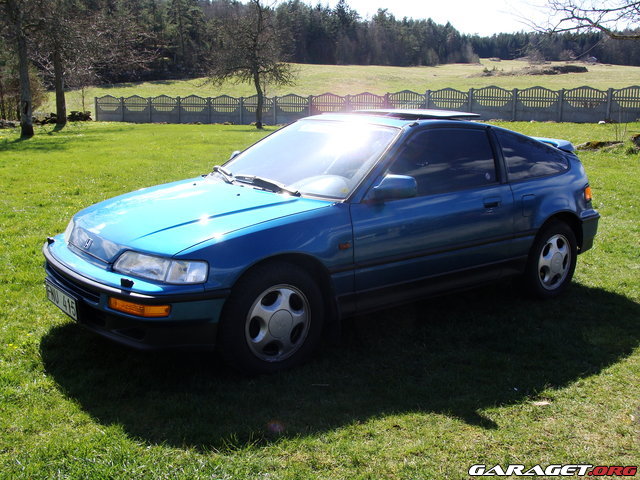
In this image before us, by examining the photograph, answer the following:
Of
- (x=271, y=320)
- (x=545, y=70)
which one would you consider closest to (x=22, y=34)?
(x=271, y=320)

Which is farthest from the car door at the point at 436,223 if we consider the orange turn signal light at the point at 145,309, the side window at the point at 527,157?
the orange turn signal light at the point at 145,309

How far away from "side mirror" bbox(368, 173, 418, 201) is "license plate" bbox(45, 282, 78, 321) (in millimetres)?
2068

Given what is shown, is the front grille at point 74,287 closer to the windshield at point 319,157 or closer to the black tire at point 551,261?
the windshield at point 319,157

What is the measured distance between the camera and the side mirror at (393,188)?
437 centimetres

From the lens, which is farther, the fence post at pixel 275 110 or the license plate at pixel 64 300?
the fence post at pixel 275 110

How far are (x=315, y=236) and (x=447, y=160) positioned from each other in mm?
1497

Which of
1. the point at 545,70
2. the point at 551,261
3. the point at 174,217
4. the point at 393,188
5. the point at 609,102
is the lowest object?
the point at 551,261

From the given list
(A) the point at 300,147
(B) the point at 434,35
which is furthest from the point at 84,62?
(B) the point at 434,35

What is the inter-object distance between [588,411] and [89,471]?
2762mm

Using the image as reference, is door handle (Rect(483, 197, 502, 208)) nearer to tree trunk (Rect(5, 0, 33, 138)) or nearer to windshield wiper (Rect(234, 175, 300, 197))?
windshield wiper (Rect(234, 175, 300, 197))

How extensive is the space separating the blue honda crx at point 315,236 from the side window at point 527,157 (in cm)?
2

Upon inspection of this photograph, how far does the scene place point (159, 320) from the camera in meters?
3.62

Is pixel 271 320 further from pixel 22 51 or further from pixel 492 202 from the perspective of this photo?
pixel 22 51
